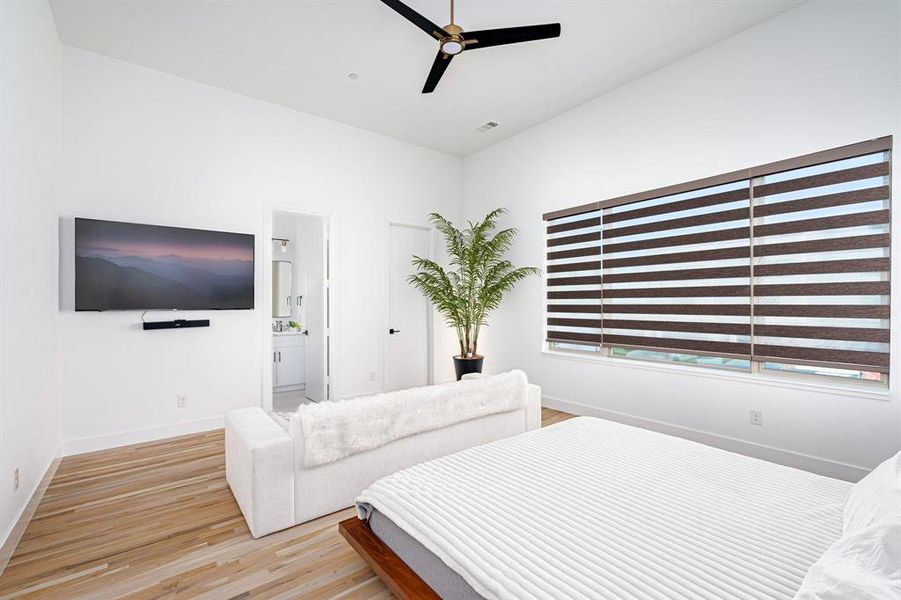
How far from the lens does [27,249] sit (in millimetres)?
2367

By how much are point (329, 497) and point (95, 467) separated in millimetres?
2029

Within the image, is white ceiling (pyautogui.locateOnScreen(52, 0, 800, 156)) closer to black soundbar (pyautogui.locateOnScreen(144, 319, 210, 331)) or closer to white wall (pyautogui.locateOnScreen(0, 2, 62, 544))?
white wall (pyautogui.locateOnScreen(0, 2, 62, 544))

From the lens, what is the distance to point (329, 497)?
2262 millimetres

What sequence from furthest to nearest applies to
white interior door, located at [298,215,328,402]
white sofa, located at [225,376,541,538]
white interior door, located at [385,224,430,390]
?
white interior door, located at [385,224,430,390], white interior door, located at [298,215,328,402], white sofa, located at [225,376,541,538]

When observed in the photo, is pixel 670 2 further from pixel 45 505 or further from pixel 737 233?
pixel 45 505

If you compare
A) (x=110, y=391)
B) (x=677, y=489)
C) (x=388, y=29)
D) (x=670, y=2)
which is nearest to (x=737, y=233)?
(x=670, y=2)

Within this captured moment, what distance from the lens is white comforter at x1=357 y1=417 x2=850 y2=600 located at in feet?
3.59

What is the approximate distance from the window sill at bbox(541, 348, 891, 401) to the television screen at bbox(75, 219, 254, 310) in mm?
3554

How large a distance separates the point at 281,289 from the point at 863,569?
20.0 feet

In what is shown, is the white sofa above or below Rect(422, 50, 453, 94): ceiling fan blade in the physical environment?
below

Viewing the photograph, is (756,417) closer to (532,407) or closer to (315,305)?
(532,407)

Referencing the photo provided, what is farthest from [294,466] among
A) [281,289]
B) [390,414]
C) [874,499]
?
[281,289]

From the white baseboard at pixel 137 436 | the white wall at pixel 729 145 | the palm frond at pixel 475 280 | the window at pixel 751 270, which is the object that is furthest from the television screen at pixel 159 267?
the window at pixel 751 270

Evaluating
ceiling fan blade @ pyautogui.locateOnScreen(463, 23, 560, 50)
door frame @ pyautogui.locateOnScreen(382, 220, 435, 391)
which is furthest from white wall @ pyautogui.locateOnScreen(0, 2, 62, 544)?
door frame @ pyautogui.locateOnScreen(382, 220, 435, 391)
